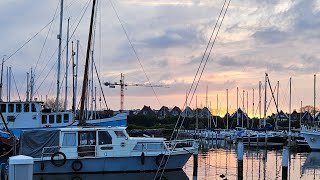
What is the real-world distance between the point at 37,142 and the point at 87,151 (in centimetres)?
323

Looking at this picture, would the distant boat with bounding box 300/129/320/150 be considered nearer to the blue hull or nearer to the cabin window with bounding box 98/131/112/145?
the blue hull

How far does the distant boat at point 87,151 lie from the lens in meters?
32.0

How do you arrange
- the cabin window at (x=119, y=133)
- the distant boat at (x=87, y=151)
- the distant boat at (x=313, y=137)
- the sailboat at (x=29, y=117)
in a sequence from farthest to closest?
the distant boat at (x=313, y=137) → the sailboat at (x=29, y=117) → the cabin window at (x=119, y=133) → the distant boat at (x=87, y=151)

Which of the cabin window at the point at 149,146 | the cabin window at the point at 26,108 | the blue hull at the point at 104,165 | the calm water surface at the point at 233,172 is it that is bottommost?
the calm water surface at the point at 233,172

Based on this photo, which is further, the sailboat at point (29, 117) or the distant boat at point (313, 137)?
the distant boat at point (313, 137)

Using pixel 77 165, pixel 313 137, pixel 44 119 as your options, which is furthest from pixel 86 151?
pixel 313 137

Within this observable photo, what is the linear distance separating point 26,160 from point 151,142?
24078 millimetres

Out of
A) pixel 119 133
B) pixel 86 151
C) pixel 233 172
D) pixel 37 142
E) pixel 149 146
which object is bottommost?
pixel 233 172

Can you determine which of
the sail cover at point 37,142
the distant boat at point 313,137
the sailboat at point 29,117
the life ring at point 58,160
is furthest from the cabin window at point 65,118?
the distant boat at point 313,137

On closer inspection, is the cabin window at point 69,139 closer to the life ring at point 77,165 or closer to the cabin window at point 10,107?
the life ring at point 77,165

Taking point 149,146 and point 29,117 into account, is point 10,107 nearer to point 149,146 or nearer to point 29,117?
point 29,117

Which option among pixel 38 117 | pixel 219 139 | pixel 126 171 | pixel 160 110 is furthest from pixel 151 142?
pixel 160 110

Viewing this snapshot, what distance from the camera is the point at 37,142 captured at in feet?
107

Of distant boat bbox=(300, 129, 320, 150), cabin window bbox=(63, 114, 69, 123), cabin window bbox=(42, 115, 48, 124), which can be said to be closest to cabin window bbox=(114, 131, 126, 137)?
cabin window bbox=(63, 114, 69, 123)
